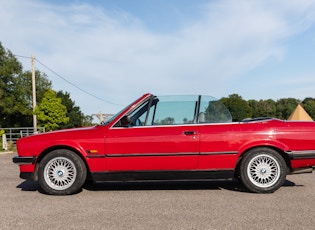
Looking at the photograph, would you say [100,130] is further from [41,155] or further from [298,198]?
[298,198]

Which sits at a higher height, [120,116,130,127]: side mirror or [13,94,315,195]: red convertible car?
[120,116,130,127]: side mirror

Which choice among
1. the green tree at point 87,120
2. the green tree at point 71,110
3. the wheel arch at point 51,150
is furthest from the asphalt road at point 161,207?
the green tree at point 87,120

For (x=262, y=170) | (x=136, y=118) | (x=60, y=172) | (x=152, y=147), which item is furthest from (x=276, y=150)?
(x=60, y=172)

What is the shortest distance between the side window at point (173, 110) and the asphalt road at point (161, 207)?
1.13m

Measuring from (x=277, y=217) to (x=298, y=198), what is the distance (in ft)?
3.84

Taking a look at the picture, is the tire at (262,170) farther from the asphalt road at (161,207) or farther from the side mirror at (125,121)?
the side mirror at (125,121)

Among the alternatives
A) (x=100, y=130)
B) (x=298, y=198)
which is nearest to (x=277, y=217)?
(x=298, y=198)

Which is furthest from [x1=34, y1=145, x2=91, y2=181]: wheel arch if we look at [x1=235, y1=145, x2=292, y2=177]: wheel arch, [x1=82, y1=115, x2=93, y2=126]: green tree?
[x1=82, y1=115, x2=93, y2=126]: green tree

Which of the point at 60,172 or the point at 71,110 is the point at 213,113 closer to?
the point at 60,172

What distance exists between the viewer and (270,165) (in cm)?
511

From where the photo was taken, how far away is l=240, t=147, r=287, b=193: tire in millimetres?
5043

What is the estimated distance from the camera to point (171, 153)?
4992mm

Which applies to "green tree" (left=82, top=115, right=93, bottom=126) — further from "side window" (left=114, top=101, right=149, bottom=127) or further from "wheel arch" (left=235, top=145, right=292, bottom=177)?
"wheel arch" (left=235, top=145, right=292, bottom=177)

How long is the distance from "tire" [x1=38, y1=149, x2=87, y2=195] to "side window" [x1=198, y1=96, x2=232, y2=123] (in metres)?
2.08
